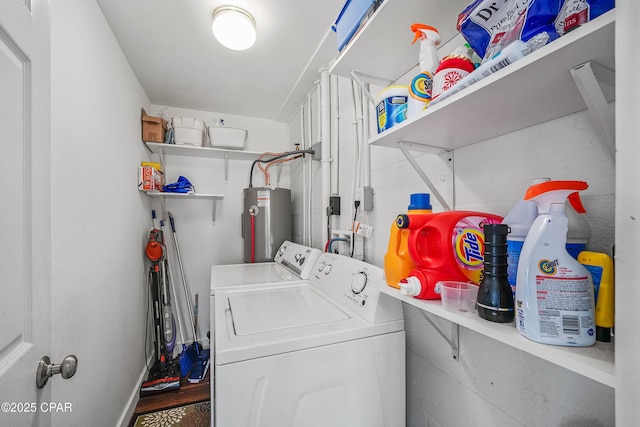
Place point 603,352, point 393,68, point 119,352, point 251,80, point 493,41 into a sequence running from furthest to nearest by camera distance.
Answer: point 251,80 → point 119,352 → point 393,68 → point 493,41 → point 603,352

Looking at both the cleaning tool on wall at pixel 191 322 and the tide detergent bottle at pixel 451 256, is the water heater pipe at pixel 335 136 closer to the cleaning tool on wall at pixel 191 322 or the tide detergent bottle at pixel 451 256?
the tide detergent bottle at pixel 451 256

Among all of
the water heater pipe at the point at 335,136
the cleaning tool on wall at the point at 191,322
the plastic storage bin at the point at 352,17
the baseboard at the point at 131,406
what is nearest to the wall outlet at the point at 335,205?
the water heater pipe at the point at 335,136

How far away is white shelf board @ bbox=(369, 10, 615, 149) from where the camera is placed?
42 centimetres

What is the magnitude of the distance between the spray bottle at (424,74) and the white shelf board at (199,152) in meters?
2.21

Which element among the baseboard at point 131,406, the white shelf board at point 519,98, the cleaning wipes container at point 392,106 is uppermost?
the cleaning wipes container at point 392,106

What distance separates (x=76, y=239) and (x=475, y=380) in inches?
70.6

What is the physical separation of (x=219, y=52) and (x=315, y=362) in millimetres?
2082

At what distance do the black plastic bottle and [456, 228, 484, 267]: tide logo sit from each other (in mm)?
137

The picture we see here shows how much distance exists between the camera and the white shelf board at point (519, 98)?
416 mm

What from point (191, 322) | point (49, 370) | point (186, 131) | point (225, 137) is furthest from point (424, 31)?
point (191, 322)

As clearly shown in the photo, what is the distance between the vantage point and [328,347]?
94 centimetres

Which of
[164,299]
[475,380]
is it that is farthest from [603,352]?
[164,299]

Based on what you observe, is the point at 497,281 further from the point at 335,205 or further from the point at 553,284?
the point at 335,205

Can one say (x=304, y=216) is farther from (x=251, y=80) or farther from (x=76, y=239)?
(x=76, y=239)
